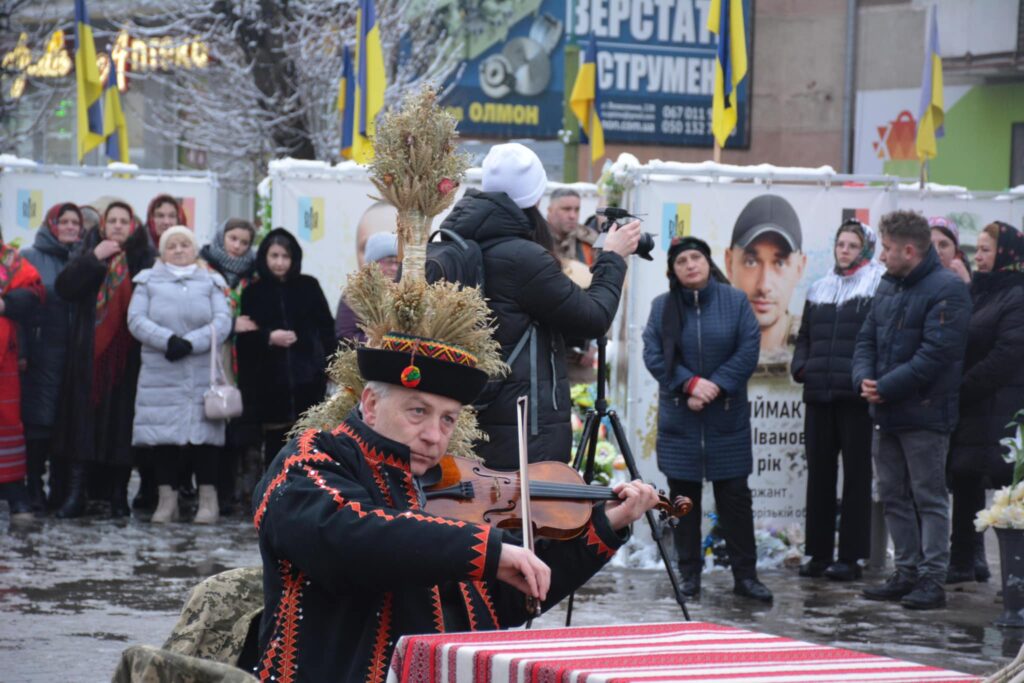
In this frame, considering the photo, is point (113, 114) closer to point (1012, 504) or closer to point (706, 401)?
point (706, 401)

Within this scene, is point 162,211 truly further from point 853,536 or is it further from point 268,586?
point 268,586

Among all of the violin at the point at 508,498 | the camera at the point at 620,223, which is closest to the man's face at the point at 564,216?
the camera at the point at 620,223

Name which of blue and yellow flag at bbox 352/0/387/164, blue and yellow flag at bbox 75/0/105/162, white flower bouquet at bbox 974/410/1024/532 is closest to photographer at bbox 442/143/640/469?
white flower bouquet at bbox 974/410/1024/532

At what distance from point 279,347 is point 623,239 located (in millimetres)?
5881

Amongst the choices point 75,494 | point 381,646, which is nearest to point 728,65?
point 75,494

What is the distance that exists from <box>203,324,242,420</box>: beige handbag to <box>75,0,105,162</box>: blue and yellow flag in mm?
4884

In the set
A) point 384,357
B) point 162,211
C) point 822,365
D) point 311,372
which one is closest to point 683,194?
point 822,365

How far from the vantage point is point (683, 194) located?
10000mm

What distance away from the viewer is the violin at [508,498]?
13.5 feet

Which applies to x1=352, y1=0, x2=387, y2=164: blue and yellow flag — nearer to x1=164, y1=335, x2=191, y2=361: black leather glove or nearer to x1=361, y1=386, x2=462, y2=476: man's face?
x1=164, y1=335, x2=191, y2=361: black leather glove

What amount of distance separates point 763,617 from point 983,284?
7.75 feet

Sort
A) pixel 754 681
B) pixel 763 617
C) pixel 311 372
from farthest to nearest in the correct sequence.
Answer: pixel 311 372
pixel 763 617
pixel 754 681

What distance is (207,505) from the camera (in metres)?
11.4

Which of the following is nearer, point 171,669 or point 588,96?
point 171,669
